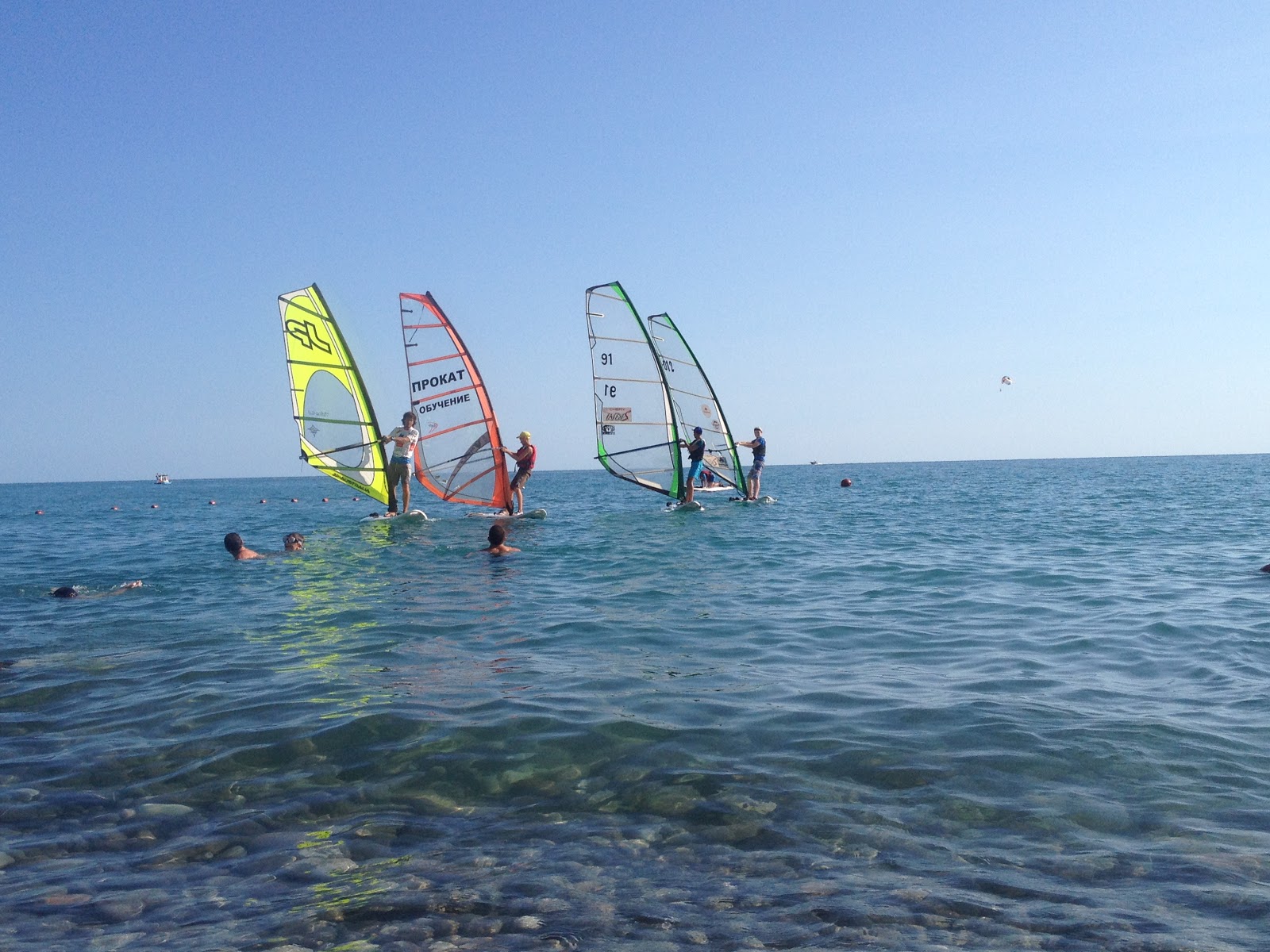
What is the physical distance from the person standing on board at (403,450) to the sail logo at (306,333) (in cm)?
237

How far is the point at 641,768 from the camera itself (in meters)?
5.44

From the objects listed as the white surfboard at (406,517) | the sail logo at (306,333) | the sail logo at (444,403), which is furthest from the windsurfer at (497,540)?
the sail logo at (306,333)

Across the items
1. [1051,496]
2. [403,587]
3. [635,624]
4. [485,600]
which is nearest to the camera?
[635,624]

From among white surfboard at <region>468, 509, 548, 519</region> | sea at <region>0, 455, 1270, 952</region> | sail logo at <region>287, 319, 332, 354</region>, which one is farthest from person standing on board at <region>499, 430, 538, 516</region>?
sea at <region>0, 455, 1270, 952</region>

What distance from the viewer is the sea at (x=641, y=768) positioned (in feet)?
12.4

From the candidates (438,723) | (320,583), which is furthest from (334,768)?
(320,583)

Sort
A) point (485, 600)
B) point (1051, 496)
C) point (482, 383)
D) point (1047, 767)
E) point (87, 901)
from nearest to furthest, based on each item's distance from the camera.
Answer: point (87, 901)
point (1047, 767)
point (485, 600)
point (482, 383)
point (1051, 496)

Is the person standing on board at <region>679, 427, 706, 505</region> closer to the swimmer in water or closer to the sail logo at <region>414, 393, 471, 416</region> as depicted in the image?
the sail logo at <region>414, 393, 471, 416</region>

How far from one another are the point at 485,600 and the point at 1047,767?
288 inches

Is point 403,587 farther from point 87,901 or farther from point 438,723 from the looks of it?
point 87,901

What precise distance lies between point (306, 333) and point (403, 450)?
3223 millimetres

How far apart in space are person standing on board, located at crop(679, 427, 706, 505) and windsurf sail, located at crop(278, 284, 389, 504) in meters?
8.47

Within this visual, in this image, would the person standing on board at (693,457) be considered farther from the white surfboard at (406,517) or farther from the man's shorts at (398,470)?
the man's shorts at (398,470)

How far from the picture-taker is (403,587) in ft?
40.5
